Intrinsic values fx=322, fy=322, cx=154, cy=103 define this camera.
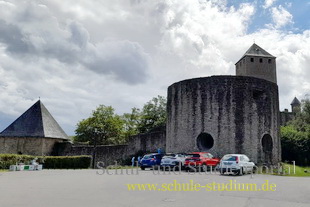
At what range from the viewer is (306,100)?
164ft

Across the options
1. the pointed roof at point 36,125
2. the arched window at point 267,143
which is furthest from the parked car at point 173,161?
the pointed roof at point 36,125

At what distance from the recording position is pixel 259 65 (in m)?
53.4

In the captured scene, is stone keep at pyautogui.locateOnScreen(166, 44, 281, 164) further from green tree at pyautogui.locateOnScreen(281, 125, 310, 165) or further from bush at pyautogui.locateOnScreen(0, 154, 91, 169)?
green tree at pyautogui.locateOnScreen(281, 125, 310, 165)

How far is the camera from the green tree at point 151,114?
5375cm

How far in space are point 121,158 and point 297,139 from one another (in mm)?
20137

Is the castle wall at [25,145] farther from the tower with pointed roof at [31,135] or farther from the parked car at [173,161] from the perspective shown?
the parked car at [173,161]

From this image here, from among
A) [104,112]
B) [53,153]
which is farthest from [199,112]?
[104,112]

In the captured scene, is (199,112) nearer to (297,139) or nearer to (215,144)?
(215,144)

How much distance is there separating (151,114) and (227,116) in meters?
30.2

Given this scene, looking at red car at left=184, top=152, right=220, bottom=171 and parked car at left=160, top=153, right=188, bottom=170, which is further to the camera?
parked car at left=160, top=153, right=188, bottom=170

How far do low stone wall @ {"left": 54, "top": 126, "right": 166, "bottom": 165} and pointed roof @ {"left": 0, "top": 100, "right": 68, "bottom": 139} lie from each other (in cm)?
228

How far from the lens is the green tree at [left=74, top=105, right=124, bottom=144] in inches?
2147

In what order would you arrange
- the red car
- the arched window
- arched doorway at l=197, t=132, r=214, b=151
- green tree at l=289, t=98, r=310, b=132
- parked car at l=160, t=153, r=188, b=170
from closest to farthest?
the red car, parked car at l=160, t=153, r=188, b=170, arched doorway at l=197, t=132, r=214, b=151, the arched window, green tree at l=289, t=98, r=310, b=132

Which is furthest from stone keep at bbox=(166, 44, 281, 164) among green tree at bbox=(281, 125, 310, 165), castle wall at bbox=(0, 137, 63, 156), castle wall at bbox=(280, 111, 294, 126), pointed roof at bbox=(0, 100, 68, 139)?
castle wall at bbox=(280, 111, 294, 126)
